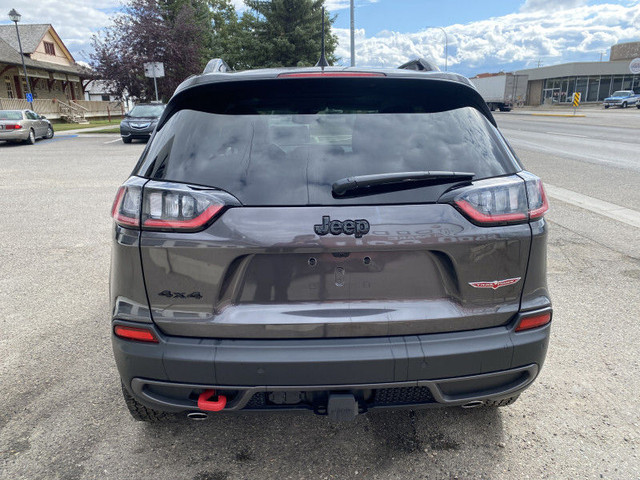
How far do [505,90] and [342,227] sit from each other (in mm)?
55167

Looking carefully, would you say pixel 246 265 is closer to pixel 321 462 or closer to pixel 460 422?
pixel 321 462

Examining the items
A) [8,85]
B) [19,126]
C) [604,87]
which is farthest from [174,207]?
[604,87]

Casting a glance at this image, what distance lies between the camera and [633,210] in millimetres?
7586

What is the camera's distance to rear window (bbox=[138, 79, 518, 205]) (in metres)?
2.02

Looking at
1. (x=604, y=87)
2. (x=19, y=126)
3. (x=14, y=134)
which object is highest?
(x=604, y=87)

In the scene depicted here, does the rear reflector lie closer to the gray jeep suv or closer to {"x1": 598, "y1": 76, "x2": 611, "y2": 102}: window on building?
the gray jeep suv

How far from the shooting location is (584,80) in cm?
6469

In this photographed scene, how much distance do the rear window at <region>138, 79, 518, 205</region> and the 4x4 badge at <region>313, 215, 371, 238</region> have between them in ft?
0.30

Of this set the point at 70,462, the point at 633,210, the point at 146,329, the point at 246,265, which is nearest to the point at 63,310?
the point at 70,462

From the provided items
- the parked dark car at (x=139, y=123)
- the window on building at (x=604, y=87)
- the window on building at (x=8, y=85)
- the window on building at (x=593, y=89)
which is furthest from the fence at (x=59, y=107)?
the window on building at (x=604, y=87)

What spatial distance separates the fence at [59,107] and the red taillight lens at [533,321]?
1349 inches

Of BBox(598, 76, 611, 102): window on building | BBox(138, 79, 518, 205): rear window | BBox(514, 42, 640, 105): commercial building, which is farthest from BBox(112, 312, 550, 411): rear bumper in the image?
BBox(598, 76, 611, 102): window on building

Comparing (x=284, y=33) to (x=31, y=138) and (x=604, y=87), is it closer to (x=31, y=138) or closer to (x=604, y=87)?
(x=31, y=138)

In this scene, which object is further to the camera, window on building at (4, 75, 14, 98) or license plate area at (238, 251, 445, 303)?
window on building at (4, 75, 14, 98)
